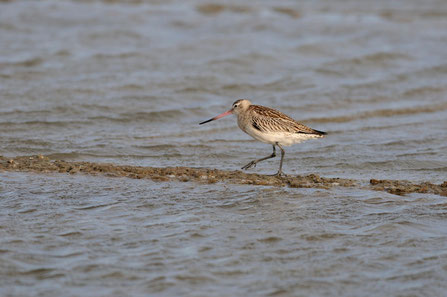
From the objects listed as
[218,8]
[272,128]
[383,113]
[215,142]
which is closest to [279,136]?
[272,128]

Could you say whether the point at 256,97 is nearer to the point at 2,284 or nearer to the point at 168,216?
the point at 168,216

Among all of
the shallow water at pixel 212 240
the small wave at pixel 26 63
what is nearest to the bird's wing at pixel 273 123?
the shallow water at pixel 212 240

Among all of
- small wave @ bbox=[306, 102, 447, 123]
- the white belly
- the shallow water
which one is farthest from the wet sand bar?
small wave @ bbox=[306, 102, 447, 123]

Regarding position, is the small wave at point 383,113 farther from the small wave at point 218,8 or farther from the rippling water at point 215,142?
the small wave at point 218,8

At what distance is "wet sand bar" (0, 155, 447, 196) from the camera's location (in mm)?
8133

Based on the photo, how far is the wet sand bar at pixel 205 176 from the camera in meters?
8.13

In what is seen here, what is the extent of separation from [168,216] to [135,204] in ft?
1.60

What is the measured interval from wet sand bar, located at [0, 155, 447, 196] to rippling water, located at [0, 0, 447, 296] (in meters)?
0.28

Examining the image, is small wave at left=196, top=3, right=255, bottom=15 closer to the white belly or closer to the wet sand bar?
the white belly

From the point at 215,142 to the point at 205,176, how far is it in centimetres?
244

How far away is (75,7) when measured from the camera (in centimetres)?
2131

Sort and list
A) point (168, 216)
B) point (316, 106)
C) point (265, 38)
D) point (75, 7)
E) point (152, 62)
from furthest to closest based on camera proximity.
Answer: point (75, 7), point (265, 38), point (152, 62), point (316, 106), point (168, 216)

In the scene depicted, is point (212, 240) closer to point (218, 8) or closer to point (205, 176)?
point (205, 176)

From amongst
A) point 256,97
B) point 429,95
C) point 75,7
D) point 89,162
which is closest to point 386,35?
point 429,95
